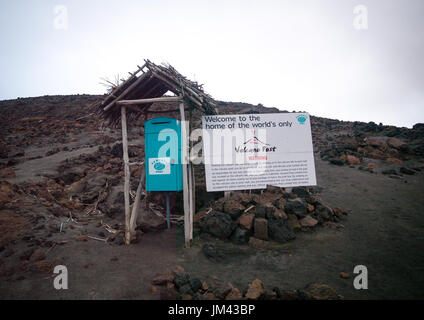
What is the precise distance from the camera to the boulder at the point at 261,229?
4.85m

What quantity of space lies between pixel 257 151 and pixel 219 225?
2.08 m

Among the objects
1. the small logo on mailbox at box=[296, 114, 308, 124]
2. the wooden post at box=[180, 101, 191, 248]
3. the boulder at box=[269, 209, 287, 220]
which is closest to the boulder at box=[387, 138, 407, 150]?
the small logo on mailbox at box=[296, 114, 308, 124]

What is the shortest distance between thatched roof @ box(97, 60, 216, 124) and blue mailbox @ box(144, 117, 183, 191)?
2.19 ft

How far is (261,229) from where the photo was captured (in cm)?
486

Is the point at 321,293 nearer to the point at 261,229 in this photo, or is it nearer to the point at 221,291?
the point at 221,291

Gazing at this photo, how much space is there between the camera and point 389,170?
8359 mm

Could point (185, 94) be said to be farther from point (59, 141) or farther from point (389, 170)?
point (59, 141)

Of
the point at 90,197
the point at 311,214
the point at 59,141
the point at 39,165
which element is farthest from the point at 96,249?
the point at 59,141

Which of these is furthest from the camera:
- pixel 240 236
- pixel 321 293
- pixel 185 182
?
pixel 240 236

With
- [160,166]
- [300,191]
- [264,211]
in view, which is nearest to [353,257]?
[264,211]

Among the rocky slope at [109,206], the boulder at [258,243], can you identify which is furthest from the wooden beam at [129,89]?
the boulder at [258,243]

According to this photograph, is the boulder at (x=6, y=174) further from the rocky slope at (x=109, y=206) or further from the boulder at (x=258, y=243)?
the boulder at (x=258, y=243)
